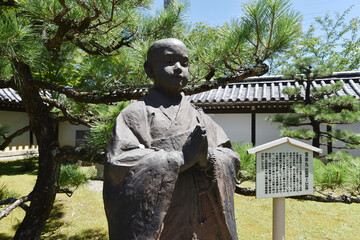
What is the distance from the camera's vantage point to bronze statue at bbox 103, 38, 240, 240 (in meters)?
1.34

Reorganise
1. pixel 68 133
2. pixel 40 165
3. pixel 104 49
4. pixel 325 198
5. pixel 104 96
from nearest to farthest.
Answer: pixel 325 198 < pixel 104 96 < pixel 40 165 < pixel 104 49 < pixel 68 133

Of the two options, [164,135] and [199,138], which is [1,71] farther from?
[199,138]

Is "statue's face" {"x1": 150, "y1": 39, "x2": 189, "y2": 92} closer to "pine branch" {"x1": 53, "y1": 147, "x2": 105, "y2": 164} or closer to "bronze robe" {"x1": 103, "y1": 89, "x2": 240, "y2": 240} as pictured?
"bronze robe" {"x1": 103, "y1": 89, "x2": 240, "y2": 240}

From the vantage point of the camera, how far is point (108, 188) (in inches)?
56.1

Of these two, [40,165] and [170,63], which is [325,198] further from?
[40,165]

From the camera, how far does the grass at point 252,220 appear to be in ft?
13.5

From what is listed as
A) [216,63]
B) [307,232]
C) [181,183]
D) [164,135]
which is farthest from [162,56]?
[307,232]

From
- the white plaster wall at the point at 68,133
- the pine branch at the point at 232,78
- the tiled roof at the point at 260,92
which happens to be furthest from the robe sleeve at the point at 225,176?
the white plaster wall at the point at 68,133

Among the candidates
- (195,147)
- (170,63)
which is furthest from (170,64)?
(195,147)

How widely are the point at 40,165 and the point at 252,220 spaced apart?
3774 mm

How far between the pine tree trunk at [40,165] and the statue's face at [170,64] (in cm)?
195

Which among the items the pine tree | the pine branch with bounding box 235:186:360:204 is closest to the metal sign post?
the pine branch with bounding box 235:186:360:204

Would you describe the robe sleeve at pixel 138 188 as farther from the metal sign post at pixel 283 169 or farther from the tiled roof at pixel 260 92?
the tiled roof at pixel 260 92

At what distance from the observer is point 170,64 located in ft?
5.37
